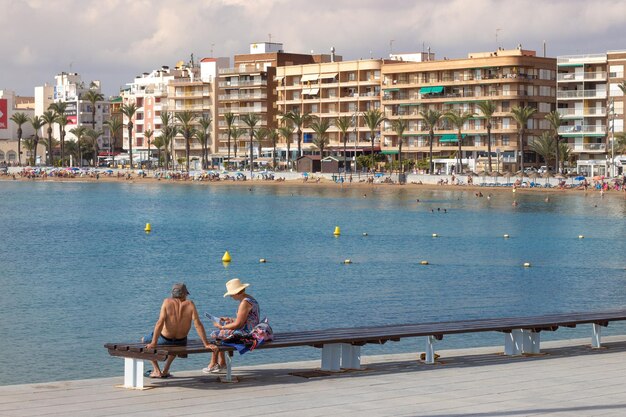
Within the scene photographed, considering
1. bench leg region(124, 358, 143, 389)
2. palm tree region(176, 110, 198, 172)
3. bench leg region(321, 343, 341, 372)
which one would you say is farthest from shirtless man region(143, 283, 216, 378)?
palm tree region(176, 110, 198, 172)

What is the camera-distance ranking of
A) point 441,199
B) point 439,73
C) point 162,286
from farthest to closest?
point 439,73 < point 441,199 < point 162,286

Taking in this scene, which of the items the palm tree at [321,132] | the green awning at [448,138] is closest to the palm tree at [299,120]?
the palm tree at [321,132]

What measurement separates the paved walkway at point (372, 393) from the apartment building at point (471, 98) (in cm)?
13111

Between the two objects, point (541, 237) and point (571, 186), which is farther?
point (571, 186)

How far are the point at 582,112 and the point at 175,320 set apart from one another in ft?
434

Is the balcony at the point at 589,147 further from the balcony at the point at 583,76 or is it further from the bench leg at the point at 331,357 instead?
the bench leg at the point at 331,357

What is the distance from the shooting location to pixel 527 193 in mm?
133125

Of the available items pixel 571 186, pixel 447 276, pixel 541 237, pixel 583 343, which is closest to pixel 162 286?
pixel 447 276

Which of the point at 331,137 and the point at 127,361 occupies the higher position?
the point at 331,137

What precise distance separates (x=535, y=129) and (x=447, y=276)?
98432mm

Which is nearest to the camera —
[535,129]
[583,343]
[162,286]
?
[583,343]

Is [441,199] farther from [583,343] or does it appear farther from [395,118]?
[583,343]

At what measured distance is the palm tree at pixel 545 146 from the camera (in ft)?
455

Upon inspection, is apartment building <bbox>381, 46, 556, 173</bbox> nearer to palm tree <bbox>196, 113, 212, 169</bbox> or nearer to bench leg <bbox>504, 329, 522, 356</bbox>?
palm tree <bbox>196, 113, 212, 169</bbox>
